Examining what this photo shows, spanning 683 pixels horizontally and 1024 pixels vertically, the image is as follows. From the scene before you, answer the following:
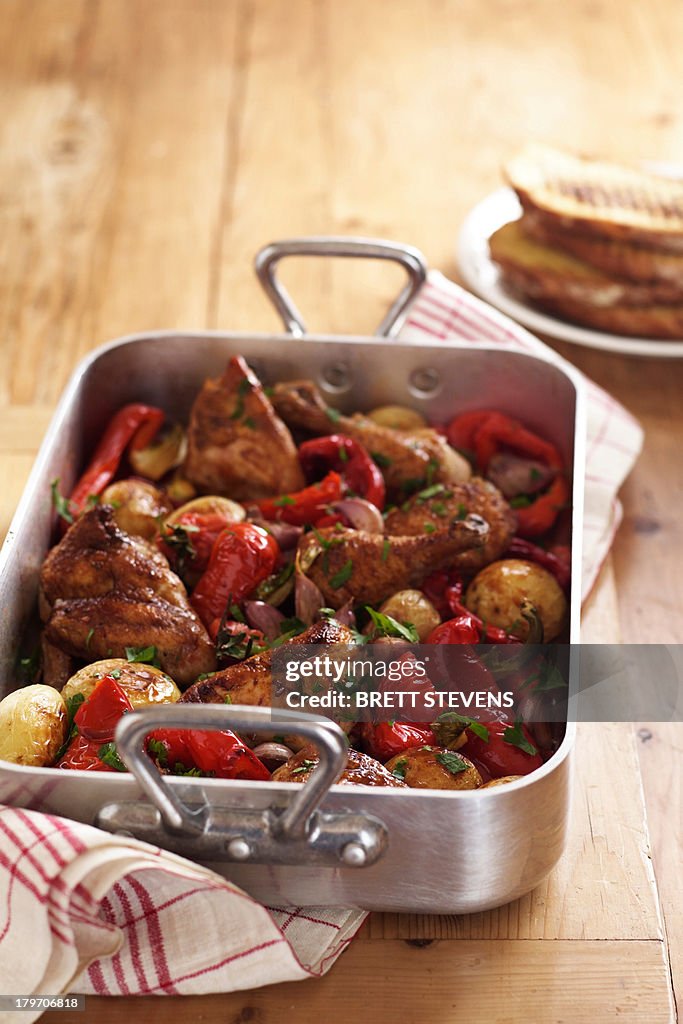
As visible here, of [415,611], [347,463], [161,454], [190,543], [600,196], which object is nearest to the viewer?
[415,611]

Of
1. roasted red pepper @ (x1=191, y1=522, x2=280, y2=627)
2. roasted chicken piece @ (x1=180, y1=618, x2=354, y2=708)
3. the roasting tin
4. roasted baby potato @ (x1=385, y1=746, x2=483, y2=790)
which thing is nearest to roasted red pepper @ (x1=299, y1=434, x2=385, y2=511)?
roasted red pepper @ (x1=191, y1=522, x2=280, y2=627)

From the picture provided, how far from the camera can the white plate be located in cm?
325

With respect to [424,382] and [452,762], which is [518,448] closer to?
[424,382]

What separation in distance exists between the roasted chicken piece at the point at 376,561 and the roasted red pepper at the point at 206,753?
418 mm

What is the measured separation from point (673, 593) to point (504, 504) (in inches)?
19.6

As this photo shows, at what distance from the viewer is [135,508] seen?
8.18 ft

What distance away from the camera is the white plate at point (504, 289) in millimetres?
3246

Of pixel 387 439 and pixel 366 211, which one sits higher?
pixel 366 211

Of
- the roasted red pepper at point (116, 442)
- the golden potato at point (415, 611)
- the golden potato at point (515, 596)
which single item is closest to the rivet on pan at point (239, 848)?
the golden potato at point (415, 611)

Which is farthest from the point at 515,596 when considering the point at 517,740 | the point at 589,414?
the point at 589,414

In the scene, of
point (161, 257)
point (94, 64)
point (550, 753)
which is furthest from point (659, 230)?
point (94, 64)

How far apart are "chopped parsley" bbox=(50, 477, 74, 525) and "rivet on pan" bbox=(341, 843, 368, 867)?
0.98 meters

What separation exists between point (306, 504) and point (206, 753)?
73 centimetres

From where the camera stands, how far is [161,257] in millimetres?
3807
